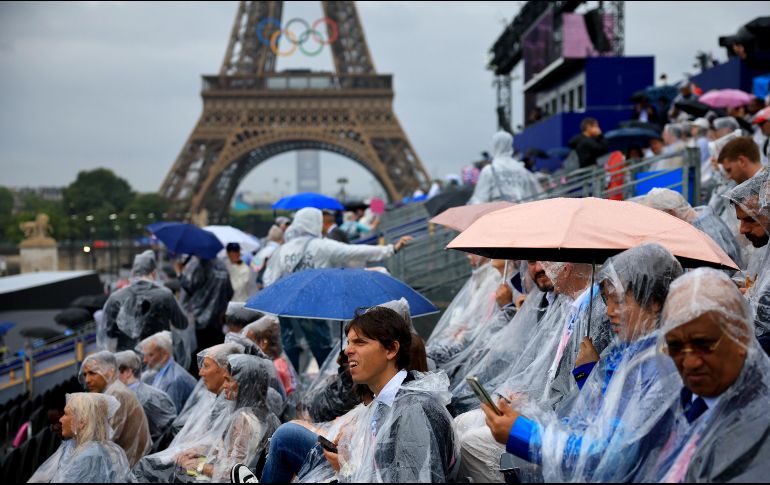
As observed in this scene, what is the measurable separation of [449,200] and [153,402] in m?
6.01

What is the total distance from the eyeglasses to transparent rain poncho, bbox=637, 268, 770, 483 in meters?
0.03

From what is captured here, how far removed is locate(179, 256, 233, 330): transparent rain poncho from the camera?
30.1 ft

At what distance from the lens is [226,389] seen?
4566 millimetres

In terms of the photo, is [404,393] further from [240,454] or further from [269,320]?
[269,320]

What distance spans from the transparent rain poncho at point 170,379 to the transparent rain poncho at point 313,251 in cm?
102

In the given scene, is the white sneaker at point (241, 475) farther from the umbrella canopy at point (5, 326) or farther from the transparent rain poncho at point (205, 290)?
the umbrella canopy at point (5, 326)

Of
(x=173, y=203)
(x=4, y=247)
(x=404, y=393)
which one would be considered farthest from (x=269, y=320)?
(x=4, y=247)

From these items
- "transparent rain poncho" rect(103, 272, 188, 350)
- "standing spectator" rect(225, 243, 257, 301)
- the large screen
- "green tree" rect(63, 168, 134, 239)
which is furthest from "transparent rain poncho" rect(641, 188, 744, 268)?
"green tree" rect(63, 168, 134, 239)

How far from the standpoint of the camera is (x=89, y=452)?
14.3 ft

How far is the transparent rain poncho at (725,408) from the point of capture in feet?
7.10

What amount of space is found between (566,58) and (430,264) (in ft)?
49.3

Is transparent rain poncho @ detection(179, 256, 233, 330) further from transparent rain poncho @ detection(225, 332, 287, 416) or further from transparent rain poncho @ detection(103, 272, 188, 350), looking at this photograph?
transparent rain poncho @ detection(225, 332, 287, 416)

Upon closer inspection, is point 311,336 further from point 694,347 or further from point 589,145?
point 694,347

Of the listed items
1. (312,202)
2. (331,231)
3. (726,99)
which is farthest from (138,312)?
(726,99)
